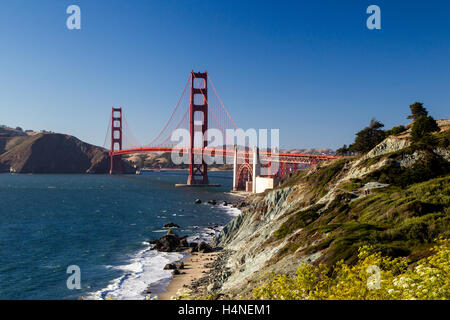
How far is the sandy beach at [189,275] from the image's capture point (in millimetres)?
27259

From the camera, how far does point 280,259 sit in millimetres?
22641

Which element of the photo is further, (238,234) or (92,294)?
(238,234)

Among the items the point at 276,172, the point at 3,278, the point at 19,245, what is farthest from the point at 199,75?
the point at 3,278

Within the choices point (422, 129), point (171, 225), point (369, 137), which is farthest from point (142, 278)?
point (369, 137)

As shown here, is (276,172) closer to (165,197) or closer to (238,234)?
(165,197)

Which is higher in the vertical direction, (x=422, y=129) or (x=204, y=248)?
(x=422, y=129)

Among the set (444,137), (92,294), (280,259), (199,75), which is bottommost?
(92,294)

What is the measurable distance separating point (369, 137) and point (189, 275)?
35403 mm

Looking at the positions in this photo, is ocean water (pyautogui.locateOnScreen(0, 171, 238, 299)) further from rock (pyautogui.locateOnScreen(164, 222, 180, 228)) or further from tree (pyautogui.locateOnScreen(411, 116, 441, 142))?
tree (pyautogui.locateOnScreen(411, 116, 441, 142))

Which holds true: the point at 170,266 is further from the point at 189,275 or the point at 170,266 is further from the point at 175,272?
the point at 189,275

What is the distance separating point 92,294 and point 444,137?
3439cm

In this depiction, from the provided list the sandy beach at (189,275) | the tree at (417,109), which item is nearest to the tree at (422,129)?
the tree at (417,109)

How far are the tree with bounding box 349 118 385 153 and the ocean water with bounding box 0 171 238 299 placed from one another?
80.2ft

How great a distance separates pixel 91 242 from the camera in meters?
45.4
